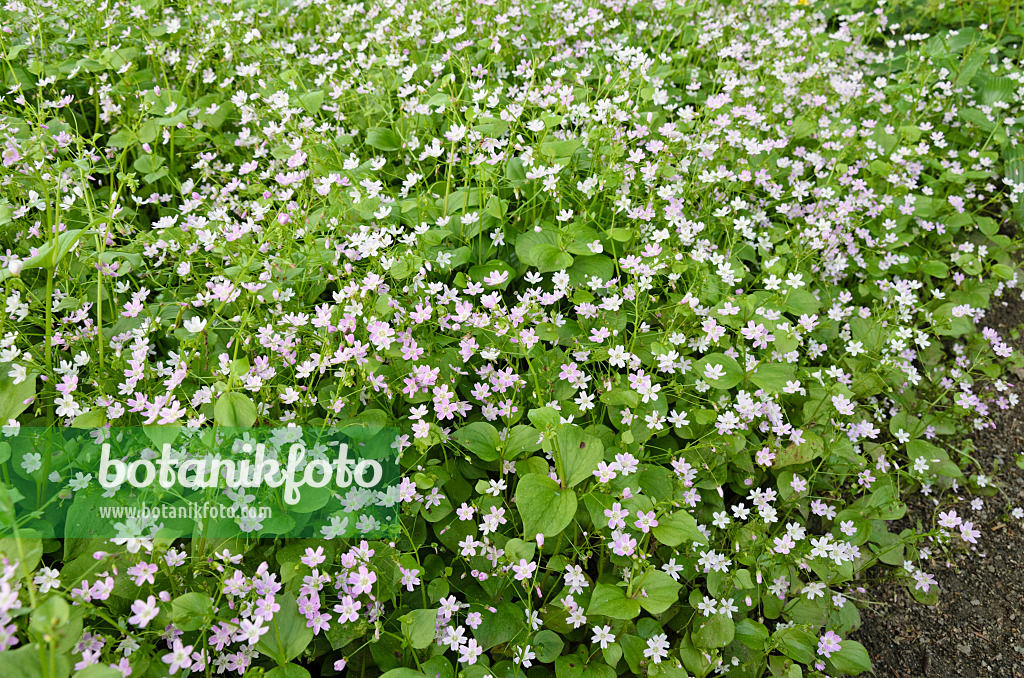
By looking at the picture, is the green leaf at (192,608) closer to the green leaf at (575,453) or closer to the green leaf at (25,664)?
the green leaf at (25,664)

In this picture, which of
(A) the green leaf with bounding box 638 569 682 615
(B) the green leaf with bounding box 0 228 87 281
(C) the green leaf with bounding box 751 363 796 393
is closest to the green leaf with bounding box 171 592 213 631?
(B) the green leaf with bounding box 0 228 87 281

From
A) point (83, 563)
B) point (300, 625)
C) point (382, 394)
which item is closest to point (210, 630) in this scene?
point (300, 625)

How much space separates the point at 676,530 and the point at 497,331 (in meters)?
0.83

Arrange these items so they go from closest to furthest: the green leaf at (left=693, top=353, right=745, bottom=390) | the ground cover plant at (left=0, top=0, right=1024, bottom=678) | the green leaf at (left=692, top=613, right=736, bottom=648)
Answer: the ground cover plant at (left=0, top=0, right=1024, bottom=678)
the green leaf at (left=692, top=613, right=736, bottom=648)
the green leaf at (left=693, top=353, right=745, bottom=390)

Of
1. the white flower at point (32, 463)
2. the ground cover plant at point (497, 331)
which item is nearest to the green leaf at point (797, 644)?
the ground cover plant at point (497, 331)

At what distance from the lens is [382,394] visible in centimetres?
229

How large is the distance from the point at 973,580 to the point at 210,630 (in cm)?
284

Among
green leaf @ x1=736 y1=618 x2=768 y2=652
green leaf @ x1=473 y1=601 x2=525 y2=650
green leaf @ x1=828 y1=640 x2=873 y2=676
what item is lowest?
green leaf @ x1=828 y1=640 x2=873 y2=676

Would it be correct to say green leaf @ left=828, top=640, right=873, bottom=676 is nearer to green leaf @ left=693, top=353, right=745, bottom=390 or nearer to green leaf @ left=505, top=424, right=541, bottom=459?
green leaf @ left=693, top=353, right=745, bottom=390

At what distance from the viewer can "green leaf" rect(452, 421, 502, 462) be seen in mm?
2080

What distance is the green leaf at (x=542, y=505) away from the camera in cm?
183

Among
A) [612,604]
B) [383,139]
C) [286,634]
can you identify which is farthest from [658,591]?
[383,139]

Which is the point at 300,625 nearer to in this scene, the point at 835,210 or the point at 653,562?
the point at 653,562
